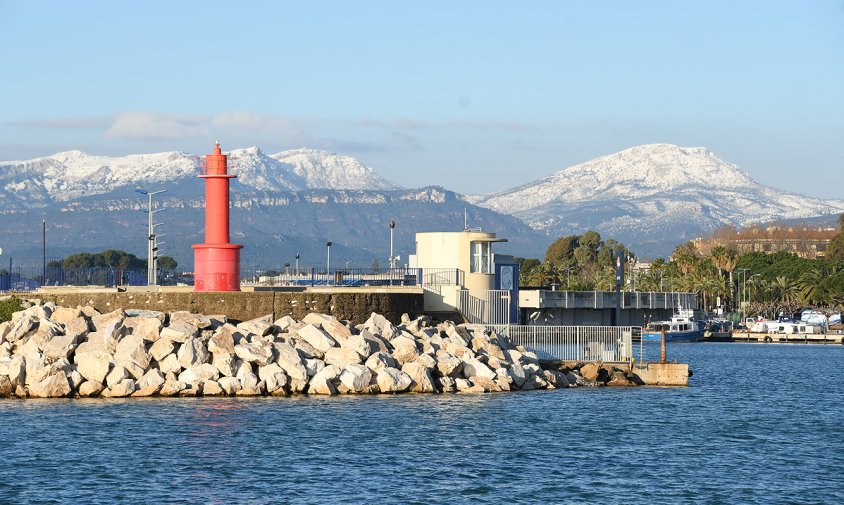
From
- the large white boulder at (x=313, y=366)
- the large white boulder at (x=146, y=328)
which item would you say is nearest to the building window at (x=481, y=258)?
the large white boulder at (x=313, y=366)

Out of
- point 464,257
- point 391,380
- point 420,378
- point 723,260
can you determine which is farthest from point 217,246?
point 723,260

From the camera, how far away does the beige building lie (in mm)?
62375

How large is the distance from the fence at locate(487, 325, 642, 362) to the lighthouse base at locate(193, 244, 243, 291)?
11812 mm

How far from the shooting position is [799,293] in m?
169

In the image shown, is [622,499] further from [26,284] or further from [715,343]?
[715,343]

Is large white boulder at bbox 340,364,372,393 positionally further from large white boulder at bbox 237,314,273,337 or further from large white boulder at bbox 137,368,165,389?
large white boulder at bbox 137,368,165,389

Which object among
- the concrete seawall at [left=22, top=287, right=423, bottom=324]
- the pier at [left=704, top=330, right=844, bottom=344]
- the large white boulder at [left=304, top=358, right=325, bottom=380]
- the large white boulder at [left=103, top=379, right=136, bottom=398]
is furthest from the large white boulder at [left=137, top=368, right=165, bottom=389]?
the pier at [left=704, top=330, right=844, bottom=344]

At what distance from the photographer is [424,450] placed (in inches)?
1437

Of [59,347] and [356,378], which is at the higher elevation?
[59,347]

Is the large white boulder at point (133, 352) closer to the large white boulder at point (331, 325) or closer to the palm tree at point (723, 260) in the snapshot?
the large white boulder at point (331, 325)

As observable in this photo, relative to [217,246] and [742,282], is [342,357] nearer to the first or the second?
[217,246]

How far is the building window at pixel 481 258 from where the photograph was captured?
206ft

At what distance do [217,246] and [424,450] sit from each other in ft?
74.2

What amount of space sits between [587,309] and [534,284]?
54318 mm
